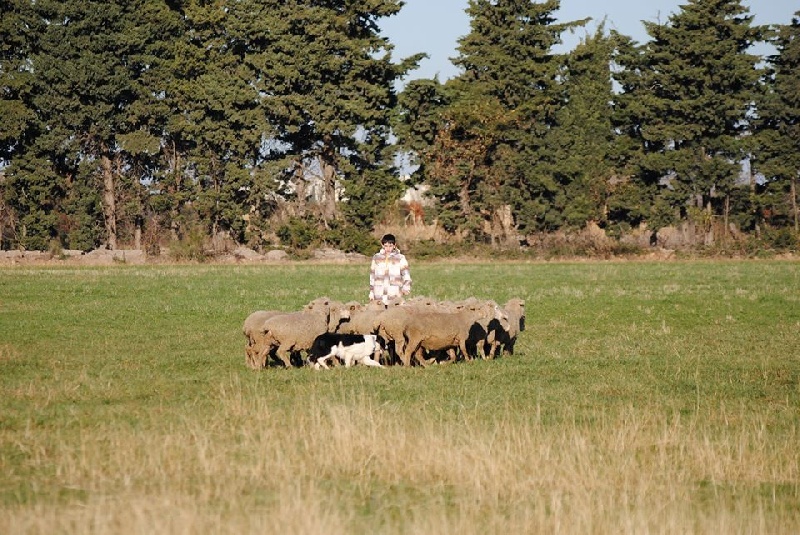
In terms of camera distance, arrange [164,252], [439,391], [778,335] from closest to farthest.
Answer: [439,391] < [778,335] < [164,252]

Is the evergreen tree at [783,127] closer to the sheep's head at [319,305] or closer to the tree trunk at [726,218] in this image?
the tree trunk at [726,218]

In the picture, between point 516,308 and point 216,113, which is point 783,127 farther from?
point 516,308

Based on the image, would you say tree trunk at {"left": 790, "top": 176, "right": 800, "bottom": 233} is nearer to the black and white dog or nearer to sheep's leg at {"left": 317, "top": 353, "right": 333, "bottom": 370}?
the black and white dog

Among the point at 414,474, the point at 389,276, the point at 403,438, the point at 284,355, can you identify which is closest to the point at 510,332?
the point at 389,276

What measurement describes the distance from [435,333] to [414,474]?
21.1 ft

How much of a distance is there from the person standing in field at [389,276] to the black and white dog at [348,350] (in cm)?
197

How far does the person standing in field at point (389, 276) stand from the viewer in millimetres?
17359

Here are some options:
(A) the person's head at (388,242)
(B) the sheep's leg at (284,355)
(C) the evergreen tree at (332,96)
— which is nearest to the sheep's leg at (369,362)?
(B) the sheep's leg at (284,355)

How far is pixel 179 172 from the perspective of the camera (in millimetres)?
61875

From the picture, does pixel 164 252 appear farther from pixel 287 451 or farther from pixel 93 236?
pixel 287 451

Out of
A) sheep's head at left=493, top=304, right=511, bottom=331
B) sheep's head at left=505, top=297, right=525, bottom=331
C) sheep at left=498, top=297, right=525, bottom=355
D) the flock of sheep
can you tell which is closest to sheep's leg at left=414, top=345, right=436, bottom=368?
the flock of sheep

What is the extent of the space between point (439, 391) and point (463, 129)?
4816 centimetres

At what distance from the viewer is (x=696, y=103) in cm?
5853

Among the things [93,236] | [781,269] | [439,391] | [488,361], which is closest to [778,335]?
[488,361]
